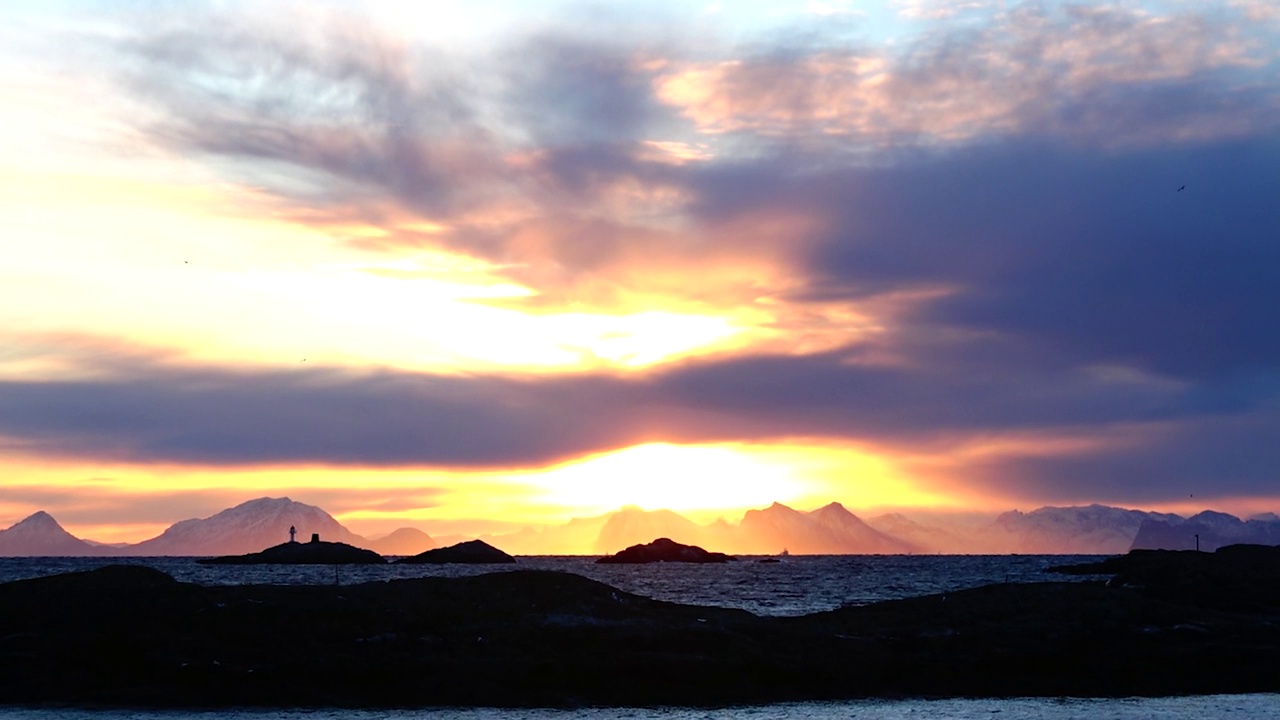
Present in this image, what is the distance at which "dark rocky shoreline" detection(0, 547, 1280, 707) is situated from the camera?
56.2 metres

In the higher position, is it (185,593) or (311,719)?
(185,593)

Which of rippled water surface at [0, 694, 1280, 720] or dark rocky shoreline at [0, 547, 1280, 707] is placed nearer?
rippled water surface at [0, 694, 1280, 720]

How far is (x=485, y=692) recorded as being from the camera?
184 feet

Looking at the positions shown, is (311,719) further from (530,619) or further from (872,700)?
(872,700)

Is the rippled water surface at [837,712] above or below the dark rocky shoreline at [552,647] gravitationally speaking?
below

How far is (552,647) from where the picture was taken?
201ft

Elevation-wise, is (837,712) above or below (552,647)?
below

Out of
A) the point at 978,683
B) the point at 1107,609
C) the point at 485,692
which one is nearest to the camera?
the point at 485,692

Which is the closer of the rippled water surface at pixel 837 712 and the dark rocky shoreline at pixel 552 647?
the rippled water surface at pixel 837 712

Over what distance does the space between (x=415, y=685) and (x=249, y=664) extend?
8300 millimetres

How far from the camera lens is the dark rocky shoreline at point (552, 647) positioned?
185 ft

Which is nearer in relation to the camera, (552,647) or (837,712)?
(837,712)

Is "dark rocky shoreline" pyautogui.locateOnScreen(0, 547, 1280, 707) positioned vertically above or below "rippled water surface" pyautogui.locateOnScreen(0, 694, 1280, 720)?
above

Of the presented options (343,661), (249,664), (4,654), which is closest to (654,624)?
(343,661)
